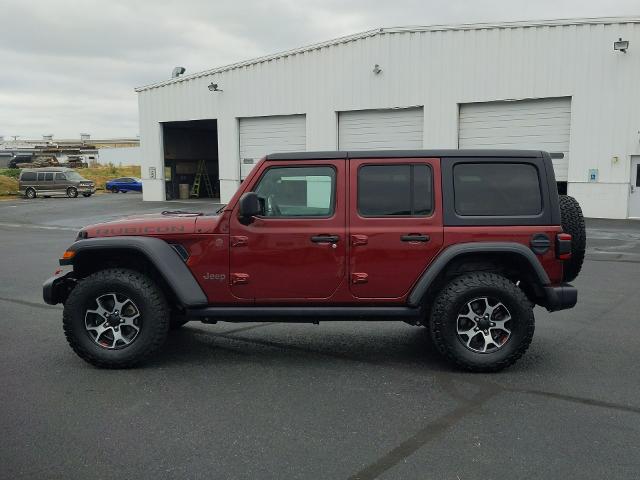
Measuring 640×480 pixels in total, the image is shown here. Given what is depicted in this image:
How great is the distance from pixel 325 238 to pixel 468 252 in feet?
3.82

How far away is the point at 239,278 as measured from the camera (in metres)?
Result: 5.07

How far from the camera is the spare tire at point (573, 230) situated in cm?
526

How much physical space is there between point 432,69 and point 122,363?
61.5ft

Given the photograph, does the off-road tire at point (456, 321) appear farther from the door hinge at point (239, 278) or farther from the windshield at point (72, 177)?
the windshield at point (72, 177)

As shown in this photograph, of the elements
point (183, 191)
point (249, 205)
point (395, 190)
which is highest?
point (395, 190)

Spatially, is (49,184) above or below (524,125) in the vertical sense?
below

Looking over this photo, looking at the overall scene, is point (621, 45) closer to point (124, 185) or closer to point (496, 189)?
point (496, 189)

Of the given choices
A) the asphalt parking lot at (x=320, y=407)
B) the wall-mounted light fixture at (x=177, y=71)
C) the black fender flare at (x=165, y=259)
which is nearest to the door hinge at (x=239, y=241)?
the black fender flare at (x=165, y=259)

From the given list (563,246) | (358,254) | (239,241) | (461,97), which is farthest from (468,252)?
(461,97)

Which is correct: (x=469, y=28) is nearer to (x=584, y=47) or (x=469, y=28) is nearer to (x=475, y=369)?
(x=584, y=47)

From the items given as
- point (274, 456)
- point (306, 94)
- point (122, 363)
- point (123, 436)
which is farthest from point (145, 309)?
point (306, 94)

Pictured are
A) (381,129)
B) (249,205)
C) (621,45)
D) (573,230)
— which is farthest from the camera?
(381,129)

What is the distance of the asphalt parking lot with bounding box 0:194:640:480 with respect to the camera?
3412mm

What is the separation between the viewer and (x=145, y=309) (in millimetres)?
5059
